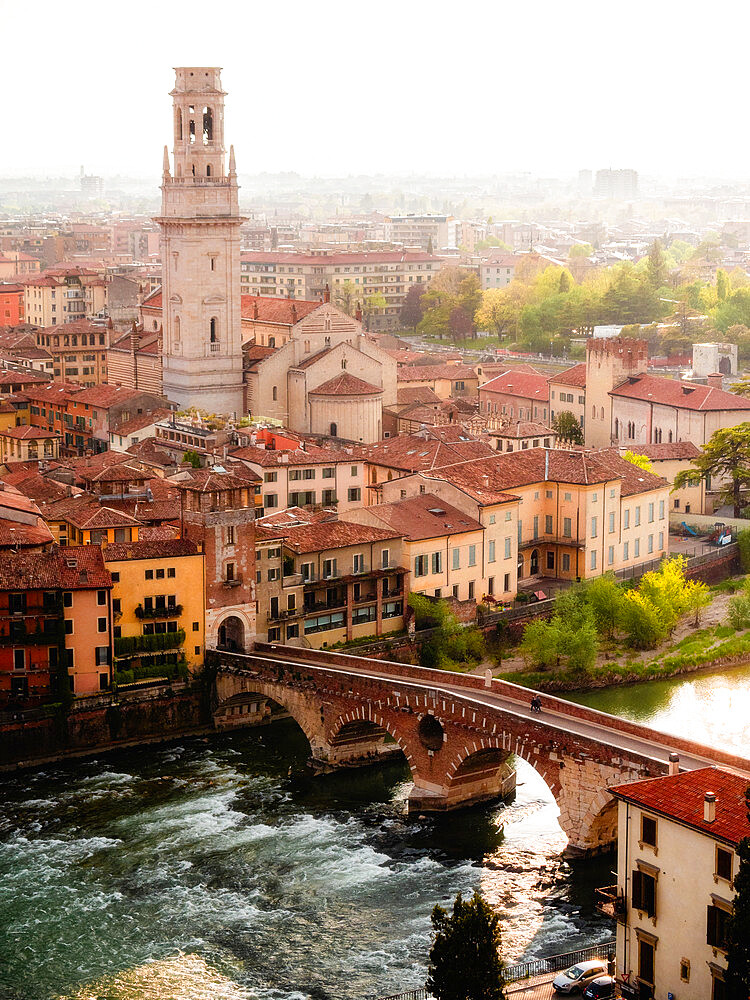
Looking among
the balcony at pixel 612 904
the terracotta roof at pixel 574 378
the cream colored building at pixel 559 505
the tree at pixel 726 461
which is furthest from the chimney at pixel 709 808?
the terracotta roof at pixel 574 378

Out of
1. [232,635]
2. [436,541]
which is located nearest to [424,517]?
[436,541]

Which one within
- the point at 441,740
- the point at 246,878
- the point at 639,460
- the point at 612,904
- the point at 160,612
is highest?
the point at 639,460

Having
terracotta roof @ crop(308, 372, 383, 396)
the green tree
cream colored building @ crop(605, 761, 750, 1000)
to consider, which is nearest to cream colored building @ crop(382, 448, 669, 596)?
terracotta roof @ crop(308, 372, 383, 396)

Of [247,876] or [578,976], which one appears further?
[247,876]

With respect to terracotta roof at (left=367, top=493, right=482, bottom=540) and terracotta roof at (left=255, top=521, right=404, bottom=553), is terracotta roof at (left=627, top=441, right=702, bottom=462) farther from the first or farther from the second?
terracotta roof at (left=255, top=521, right=404, bottom=553)

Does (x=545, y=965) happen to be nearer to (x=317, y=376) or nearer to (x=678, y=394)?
(x=317, y=376)

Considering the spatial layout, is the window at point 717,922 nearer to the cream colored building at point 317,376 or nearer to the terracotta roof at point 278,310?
the cream colored building at point 317,376
